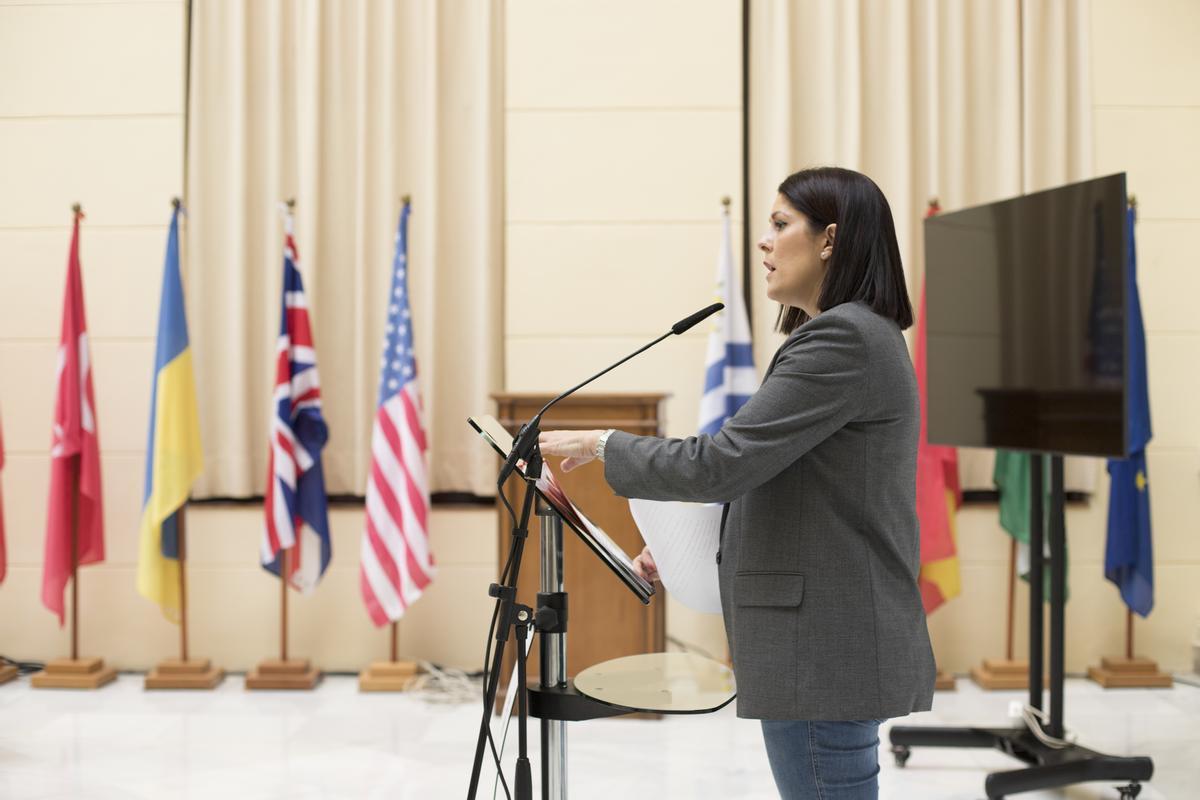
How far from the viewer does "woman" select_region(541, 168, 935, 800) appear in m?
1.55

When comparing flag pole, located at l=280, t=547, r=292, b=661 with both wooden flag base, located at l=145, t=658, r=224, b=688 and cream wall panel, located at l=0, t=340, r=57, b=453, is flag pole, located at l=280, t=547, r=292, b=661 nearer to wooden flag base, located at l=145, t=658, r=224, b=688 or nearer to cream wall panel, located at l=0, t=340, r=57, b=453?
wooden flag base, located at l=145, t=658, r=224, b=688

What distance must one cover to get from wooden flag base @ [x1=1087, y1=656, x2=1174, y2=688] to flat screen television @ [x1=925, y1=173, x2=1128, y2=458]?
1663 mm

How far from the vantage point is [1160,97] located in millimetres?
4637

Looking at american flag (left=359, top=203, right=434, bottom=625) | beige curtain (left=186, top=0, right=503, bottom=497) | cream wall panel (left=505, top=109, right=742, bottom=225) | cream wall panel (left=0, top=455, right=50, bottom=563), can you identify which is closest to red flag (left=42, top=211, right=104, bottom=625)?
cream wall panel (left=0, top=455, right=50, bottom=563)

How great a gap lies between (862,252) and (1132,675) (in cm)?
361

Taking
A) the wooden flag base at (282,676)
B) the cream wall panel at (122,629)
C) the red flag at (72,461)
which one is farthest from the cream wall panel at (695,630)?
the red flag at (72,461)

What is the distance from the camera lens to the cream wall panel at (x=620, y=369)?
464 centimetres

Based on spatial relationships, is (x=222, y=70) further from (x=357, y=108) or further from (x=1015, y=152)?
(x=1015, y=152)

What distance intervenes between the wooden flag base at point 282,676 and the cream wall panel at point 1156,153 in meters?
4.20

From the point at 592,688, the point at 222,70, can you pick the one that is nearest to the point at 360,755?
the point at 592,688

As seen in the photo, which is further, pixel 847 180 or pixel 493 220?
pixel 493 220

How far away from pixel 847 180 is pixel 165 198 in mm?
3934

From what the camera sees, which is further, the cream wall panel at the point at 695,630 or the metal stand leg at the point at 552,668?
the cream wall panel at the point at 695,630

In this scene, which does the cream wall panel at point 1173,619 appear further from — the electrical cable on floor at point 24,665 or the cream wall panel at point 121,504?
the electrical cable on floor at point 24,665
